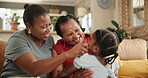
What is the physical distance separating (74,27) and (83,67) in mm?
352

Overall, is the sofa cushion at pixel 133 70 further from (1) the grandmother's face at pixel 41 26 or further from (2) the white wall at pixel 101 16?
(2) the white wall at pixel 101 16

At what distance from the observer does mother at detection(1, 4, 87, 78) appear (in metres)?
1.14

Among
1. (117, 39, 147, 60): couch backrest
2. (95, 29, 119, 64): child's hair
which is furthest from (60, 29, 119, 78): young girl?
(117, 39, 147, 60): couch backrest

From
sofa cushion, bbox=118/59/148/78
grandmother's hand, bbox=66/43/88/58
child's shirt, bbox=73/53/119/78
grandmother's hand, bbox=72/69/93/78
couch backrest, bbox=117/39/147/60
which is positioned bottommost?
sofa cushion, bbox=118/59/148/78

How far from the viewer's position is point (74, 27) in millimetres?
1445

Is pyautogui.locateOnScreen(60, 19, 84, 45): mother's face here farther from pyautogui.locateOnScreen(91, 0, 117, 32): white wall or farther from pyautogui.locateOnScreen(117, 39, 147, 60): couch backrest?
pyautogui.locateOnScreen(91, 0, 117, 32): white wall

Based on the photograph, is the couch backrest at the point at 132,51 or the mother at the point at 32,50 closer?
the mother at the point at 32,50

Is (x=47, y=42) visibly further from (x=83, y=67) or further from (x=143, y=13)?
(x=143, y=13)

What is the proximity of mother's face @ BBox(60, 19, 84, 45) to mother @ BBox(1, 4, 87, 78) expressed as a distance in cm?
13

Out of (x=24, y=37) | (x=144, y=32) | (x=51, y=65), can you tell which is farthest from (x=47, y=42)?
(x=144, y=32)

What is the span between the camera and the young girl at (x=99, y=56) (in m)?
1.20

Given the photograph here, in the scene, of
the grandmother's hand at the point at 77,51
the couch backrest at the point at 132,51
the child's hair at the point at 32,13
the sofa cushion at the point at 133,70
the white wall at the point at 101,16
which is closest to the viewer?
the grandmother's hand at the point at 77,51

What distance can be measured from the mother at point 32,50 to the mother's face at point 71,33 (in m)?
0.13

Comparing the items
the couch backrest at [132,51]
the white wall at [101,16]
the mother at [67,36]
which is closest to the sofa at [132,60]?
the couch backrest at [132,51]
